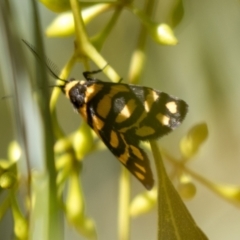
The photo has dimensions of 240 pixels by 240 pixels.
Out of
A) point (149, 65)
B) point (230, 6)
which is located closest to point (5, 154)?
point (149, 65)

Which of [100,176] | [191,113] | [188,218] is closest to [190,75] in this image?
[191,113]

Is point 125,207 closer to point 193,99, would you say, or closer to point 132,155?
point 132,155

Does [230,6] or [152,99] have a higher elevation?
[230,6]

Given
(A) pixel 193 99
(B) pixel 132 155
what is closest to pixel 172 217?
(B) pixel 132 155

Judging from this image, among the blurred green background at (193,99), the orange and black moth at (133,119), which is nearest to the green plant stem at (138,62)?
the orange and black moth at (133,119)

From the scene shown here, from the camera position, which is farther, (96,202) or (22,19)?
(96,202)

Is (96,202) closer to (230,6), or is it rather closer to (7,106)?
(7,106)
